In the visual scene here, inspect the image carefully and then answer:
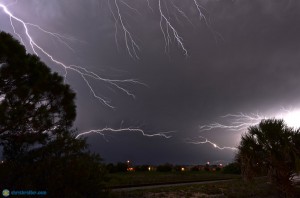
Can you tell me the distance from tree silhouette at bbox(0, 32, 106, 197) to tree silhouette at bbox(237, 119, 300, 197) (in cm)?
733

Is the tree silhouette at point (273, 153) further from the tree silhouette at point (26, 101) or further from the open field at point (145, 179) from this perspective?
the open field at point (145, 179)

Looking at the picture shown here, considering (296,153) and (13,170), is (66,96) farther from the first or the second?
(296,153)

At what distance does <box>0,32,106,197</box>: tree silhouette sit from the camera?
795 centimetres

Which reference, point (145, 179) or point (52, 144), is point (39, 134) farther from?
point (145, 179)

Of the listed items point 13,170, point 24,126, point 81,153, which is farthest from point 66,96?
point 13,170

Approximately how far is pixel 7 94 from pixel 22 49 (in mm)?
1842

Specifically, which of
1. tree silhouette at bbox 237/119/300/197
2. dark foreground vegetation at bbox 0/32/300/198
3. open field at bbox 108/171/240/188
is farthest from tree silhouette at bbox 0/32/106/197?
open field at bbox 108/171/240/188

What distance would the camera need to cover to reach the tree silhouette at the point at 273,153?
14.2m

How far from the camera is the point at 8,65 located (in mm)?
10672

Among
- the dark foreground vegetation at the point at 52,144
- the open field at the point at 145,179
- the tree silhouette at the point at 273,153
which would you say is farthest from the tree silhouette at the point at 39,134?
the open field at the point at 145,179

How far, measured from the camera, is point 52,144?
8.99 meters

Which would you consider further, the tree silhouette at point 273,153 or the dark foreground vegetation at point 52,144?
the tree silhouette at point 273,153

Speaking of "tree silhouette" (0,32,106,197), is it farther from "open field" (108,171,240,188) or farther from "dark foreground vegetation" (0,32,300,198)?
"open field" (108,171,240,188)

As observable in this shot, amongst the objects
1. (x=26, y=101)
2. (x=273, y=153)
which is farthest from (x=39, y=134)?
(x=273, y=153)
